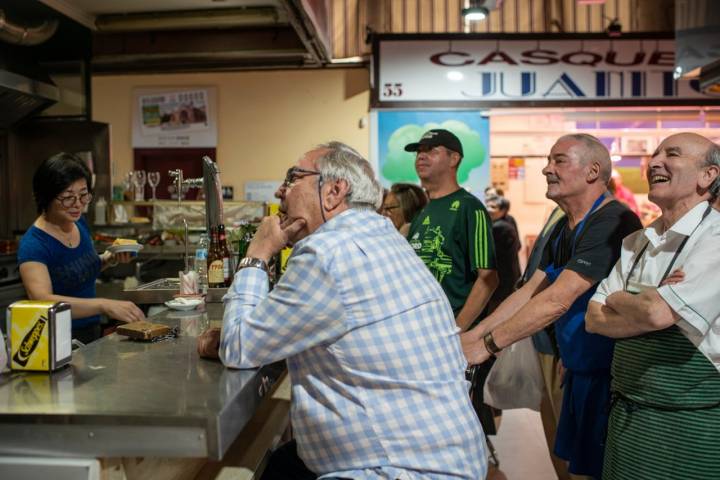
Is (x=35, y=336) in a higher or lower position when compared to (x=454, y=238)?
lower

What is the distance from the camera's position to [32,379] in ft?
5.43

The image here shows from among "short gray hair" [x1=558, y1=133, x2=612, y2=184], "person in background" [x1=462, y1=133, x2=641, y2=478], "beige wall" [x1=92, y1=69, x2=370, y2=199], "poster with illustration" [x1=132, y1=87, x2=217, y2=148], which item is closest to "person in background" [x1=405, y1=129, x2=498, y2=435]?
"person in background" [x1=462, y1=133, x2=641, y2=478]

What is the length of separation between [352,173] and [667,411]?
3.90 feet

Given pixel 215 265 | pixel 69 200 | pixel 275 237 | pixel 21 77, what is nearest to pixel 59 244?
pixel 69 200

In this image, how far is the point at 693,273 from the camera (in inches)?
73.6

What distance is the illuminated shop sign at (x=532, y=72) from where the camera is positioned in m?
7.26

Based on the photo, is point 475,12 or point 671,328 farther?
point 475,12

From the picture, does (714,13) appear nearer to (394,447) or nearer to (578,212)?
(578,212)

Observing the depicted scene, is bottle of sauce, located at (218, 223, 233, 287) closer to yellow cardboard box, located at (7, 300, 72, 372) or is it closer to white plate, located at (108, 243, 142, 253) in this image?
white plate, located at (108, 243, 142, 253)

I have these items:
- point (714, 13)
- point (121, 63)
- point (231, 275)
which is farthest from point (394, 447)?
point (121, 63)

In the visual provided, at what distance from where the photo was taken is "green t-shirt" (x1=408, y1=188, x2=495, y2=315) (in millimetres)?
3207

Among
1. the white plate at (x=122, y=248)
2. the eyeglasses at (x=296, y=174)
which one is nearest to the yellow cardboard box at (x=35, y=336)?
the eyeglasses at (x=296, y=174)

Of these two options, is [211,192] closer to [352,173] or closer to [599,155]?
[352,173]

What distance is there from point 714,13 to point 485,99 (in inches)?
92.5
